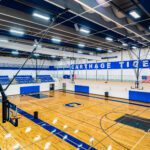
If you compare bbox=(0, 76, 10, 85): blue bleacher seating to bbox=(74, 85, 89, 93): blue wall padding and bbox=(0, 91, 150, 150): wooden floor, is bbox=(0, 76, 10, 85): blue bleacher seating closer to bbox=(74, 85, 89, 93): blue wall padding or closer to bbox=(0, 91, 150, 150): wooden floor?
bbox=(74, 85, 89, 93): blue wall padding

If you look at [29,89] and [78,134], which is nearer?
[78,134]

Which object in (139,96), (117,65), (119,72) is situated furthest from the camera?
(117,65)

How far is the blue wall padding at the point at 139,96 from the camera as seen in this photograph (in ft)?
37.2

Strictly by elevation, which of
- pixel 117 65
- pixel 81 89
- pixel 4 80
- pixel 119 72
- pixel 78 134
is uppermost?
pixel 117 65

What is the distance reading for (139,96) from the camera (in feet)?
38.9

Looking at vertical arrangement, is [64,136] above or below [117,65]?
below

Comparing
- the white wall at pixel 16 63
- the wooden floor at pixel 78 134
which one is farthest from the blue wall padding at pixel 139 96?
the white wall at pixel 16 63

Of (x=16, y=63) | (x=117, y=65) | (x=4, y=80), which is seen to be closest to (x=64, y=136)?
(x=117, y=65)

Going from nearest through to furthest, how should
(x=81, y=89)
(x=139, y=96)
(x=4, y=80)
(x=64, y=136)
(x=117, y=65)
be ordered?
(x=64, y=136), (x=139, y=96), (x=117, y=65), (x=81, y=89), (x=4, y=80)

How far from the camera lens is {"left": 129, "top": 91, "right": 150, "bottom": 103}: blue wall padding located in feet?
37.2

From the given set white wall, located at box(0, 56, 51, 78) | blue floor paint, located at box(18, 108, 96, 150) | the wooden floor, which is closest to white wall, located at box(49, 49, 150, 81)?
the wooden floor

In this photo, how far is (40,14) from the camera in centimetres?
540

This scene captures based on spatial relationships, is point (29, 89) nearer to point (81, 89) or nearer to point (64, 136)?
point (81, 89)

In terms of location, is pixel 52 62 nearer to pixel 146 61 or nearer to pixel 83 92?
pixel 83 92
